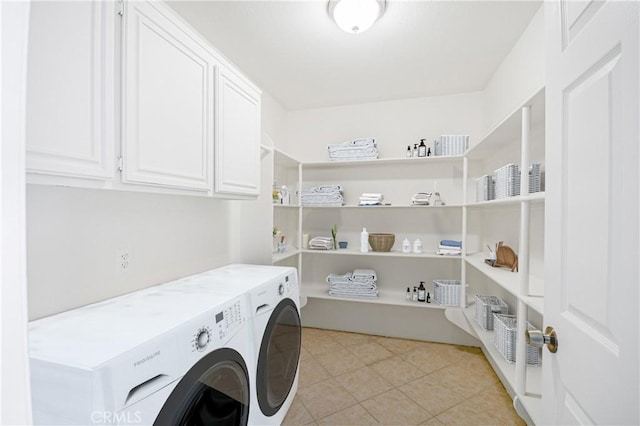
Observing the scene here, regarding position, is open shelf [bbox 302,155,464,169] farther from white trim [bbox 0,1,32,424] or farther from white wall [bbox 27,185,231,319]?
white trim [bbox 0,1,32,424]

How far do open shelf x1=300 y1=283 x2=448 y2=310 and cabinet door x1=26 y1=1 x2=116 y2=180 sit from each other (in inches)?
93.4

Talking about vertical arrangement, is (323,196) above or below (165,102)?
below

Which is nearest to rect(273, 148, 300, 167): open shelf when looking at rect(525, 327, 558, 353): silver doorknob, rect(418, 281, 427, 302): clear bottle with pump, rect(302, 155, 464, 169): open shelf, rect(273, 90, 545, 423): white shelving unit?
rect(273, 90, 545, 423): white shelving unit

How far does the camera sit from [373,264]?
317cm

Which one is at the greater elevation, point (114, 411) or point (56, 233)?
point (56, 233)

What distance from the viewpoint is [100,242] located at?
1.30 m

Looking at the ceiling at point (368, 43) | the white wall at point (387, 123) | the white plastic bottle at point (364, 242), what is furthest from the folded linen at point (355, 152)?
the white plastic bottle at point (364, 242)

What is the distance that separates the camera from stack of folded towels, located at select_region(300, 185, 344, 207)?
9.98 feet

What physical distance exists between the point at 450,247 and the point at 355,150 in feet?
4.34

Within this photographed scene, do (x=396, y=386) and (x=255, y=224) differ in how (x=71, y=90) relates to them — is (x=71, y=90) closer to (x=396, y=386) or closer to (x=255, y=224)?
(x=255, y=224)

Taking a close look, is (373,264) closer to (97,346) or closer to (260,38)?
(260,38)

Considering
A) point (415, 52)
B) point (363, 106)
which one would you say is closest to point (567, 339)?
point (415, 52)

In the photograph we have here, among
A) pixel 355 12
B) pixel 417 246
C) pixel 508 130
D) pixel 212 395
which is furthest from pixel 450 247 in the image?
pixel 212 395

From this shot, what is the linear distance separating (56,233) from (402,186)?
275 cm
